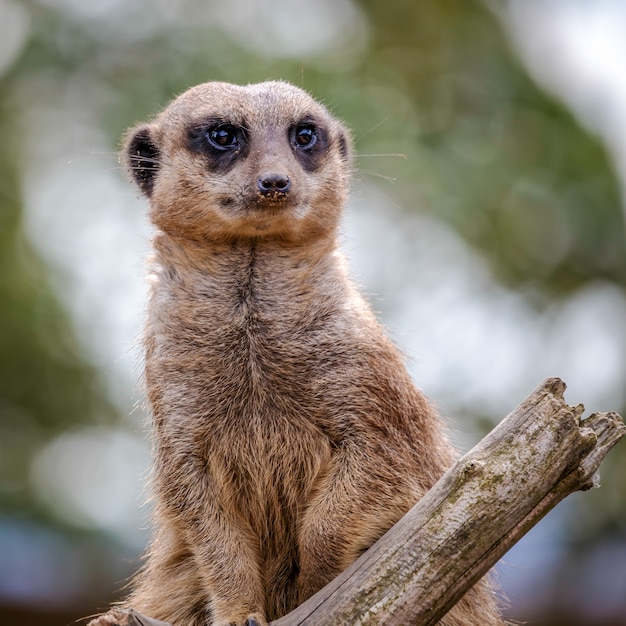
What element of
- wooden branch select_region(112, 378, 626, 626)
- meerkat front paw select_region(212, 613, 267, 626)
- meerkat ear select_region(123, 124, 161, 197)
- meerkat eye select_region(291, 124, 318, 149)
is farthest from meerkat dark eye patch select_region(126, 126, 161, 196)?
wooden branch select_region(112, 378, 626, 626)

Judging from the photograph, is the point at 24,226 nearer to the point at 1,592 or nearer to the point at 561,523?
the point at 1,592

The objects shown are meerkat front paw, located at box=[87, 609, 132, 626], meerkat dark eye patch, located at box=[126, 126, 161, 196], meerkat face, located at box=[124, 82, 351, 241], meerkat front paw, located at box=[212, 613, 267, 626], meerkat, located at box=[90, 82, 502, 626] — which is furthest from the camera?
meerkat dark eye patch, located at box=[126, 126, 161, 196]

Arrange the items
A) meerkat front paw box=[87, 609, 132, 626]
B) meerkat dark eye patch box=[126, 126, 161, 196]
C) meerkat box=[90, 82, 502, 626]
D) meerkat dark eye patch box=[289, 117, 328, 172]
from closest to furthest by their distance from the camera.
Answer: meerkat front paw box=[87, 609, 132, 626]
meerkat box=[90, 82, 502, 626]
meerkat dark eye patch box=[289, 117, 328, 172]
meerkat dark eye patch box=[126, 126, 161, 196]

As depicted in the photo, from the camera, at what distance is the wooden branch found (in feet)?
11.8

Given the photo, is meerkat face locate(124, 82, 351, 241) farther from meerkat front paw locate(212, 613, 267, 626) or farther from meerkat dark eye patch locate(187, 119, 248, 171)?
meerkat front paw locate(212, 613, 267, 626)

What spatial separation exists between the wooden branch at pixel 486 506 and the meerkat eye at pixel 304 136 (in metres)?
2.01

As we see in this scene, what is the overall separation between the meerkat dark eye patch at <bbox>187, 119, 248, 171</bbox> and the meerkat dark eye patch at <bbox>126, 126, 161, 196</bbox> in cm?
36

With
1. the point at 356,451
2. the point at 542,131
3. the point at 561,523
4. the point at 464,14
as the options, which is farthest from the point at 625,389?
the point at 356,451

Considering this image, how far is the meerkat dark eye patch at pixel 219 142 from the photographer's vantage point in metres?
4.79

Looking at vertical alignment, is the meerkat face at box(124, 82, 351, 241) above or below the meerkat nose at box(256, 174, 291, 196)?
above

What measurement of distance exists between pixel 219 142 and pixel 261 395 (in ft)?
4.26

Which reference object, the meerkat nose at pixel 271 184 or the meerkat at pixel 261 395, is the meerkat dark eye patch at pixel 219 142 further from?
the meerkat nose at pixel 271 184

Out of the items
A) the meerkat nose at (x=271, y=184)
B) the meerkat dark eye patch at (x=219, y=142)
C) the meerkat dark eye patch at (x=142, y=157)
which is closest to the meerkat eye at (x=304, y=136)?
the meerkat dark eye patch at (x=219, y=142)

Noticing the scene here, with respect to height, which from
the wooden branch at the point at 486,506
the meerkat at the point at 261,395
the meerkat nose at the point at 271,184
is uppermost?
the meerkat nose at the point at 271,184
